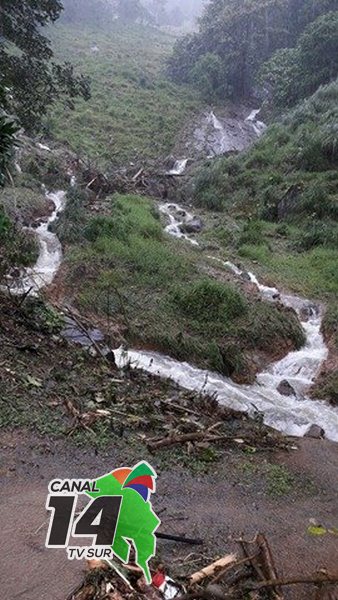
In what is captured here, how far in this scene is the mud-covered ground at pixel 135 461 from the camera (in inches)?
138

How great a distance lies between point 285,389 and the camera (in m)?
8.92

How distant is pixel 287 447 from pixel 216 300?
459 centimetres

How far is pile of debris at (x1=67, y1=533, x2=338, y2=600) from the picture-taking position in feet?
9.72

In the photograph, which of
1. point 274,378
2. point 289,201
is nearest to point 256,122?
point 289,201

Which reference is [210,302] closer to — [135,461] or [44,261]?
[44,261]

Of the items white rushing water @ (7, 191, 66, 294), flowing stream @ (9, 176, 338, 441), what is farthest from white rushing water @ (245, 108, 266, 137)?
flowing stream @ (9, 176, 338, 441)

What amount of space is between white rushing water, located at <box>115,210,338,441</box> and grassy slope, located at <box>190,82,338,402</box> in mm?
447

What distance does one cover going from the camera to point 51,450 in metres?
4.57

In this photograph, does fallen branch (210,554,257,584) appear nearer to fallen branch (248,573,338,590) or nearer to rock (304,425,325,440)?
fallen branch (248,573,338,590)

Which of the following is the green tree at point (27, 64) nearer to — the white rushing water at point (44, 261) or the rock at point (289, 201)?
the white rushing water at point (44, 261)

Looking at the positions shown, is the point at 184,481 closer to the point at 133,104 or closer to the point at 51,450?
the point at 51,450

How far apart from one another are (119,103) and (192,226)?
64.9 feet

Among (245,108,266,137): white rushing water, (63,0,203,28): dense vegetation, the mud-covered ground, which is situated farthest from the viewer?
(63,0,203,28): dense vegetation

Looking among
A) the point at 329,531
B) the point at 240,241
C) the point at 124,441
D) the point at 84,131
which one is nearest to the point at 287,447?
the point at 329,531
